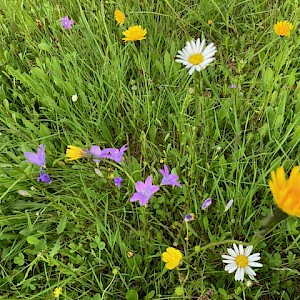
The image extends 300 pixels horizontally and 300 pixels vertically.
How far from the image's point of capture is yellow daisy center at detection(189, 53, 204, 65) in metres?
1.04

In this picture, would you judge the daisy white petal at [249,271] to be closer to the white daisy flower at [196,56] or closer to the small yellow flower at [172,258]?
the small yellow flower at [172,258]

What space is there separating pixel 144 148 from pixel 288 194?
21.8 inches

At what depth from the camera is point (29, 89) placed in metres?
1.59

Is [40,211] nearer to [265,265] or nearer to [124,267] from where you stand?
[124,267]

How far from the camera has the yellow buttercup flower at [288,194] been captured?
24.8 inches

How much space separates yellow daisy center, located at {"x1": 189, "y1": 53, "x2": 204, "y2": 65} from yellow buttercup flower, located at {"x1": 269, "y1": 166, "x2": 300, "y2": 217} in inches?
17.6

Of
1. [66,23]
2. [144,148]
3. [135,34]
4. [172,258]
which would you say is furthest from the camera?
[66,23]

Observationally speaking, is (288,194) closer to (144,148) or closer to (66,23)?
(144,148)

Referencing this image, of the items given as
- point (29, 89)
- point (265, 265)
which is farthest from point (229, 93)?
point (29, 89)

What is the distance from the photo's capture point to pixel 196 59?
1055 mm

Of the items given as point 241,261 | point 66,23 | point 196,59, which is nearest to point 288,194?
point 241,261

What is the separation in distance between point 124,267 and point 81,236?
161 mm

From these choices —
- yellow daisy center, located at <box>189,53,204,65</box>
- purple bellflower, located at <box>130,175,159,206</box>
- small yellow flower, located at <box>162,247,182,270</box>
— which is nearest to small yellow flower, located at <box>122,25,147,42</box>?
yellow daisy center, located at <box>189,53,204,65</box>

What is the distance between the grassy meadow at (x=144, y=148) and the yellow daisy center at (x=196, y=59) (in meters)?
0.08
